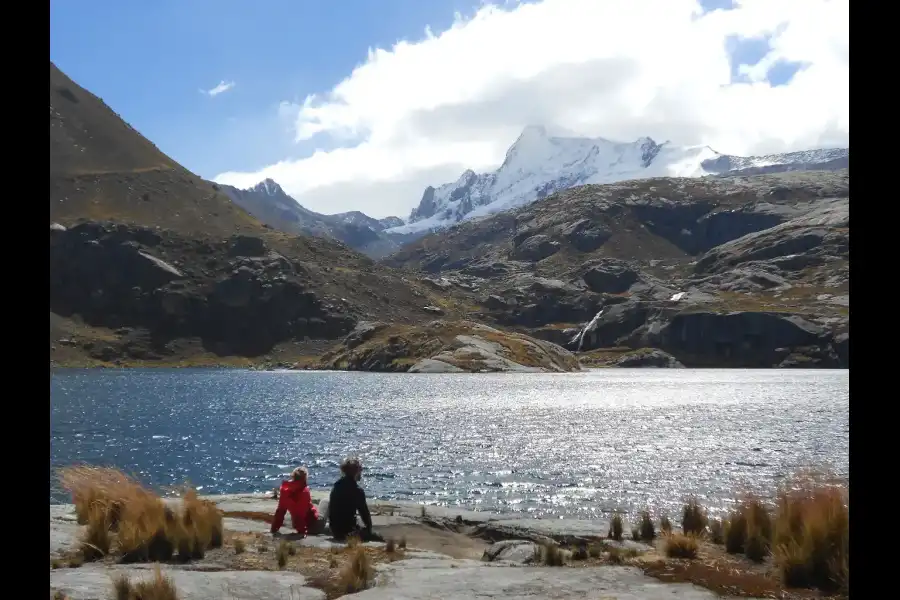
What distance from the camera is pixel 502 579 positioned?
13.1 meters

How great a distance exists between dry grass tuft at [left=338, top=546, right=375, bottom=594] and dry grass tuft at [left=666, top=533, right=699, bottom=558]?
238 inches

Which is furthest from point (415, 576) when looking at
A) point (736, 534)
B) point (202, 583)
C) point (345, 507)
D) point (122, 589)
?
point (736, 534)

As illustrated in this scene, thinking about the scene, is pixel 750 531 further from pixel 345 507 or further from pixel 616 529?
pixel 345 507

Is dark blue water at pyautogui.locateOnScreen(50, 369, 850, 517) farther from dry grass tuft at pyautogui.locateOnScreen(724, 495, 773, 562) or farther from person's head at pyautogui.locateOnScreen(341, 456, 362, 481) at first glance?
person's head at pyautogui.locateOnScreen(341, 456, 362, 481)

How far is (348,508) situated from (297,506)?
1310 mm

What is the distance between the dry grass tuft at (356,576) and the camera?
12320 millimetres

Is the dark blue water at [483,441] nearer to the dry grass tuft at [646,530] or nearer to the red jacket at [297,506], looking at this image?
the dry grass tuft at [646,530]

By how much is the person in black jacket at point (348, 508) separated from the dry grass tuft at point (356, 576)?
4.84 m

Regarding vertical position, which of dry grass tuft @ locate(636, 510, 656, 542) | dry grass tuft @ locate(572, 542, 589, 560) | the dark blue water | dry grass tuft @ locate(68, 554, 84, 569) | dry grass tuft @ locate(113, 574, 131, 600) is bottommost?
the dark blue water

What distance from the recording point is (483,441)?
66.6 meters

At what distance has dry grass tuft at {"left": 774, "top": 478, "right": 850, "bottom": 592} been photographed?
11.8 m

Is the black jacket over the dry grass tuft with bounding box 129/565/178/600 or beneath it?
beneath

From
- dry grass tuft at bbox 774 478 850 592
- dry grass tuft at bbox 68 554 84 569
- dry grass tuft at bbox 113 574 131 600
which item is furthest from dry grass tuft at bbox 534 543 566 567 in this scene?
dry grass tuft at bbox 68 554 84 569
